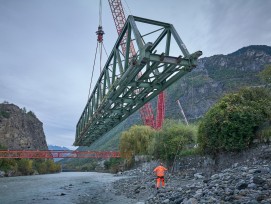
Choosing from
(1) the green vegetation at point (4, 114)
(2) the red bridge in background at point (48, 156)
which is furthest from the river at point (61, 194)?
(1) the green vegetation at point (4, 114)

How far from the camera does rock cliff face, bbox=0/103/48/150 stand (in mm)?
85750

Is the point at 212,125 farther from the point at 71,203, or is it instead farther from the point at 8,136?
the point at 8,136

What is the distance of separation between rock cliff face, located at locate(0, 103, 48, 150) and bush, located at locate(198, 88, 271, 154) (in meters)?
76.5

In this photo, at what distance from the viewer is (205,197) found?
25.7ft

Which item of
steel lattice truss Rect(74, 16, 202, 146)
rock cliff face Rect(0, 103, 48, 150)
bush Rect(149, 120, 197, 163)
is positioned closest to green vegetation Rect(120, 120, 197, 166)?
bush Rect(149, 120, 197, 163)

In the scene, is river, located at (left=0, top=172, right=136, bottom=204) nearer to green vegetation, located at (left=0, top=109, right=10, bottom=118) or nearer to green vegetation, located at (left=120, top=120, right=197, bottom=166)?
green vegetation, located at (left=120, top=120, right=197, bottom=166)

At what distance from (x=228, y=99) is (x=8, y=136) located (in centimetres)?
8370

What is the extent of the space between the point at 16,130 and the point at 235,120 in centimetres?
8919

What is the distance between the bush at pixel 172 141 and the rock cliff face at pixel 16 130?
68.0 meters

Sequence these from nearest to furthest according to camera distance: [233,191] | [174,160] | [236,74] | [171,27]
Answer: [233,191] → [171,27] → [174,160] → [236,74]

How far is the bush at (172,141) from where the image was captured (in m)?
25.2

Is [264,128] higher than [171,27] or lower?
lower

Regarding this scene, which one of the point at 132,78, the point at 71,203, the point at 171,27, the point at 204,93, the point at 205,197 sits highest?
the point at 204,93

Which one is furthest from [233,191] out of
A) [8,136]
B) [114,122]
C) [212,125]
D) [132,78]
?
[8,136]
